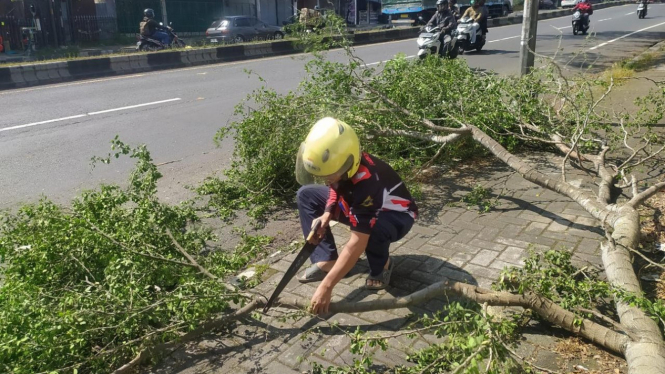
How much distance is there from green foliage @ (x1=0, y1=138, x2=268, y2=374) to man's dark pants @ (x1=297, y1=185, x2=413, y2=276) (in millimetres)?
643

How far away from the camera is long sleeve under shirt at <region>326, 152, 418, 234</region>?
320cm

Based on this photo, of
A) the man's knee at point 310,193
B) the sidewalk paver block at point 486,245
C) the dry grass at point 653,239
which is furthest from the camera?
the sidewalk paver block at point 486,245

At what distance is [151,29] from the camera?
765 inches

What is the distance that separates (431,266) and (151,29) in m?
18.0

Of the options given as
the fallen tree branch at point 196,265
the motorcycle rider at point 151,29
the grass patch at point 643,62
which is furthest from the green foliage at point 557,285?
the motorcycle rider at point 151,29

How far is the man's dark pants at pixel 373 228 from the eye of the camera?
3.62 metres

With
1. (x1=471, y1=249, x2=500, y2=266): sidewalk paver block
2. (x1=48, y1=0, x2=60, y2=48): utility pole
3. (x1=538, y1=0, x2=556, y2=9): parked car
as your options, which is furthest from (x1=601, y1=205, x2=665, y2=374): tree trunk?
(x1=538, y1=0, x2=556, y2=9): parked car

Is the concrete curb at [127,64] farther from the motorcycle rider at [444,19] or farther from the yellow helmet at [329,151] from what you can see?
the yellow helmet at [329,151]

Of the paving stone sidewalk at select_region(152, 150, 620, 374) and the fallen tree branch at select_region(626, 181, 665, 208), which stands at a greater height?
the fallen tree branch at select_region(626, 181, 665, 208)

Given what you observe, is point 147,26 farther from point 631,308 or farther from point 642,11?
point 642,11

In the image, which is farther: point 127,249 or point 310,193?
point 310,193

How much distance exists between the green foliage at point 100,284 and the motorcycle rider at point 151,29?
654 inches

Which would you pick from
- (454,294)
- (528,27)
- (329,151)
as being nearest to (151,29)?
(528,27)

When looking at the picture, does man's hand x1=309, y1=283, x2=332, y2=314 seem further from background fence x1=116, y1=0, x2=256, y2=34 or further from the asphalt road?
background fence x1=116, y1=0, x2=256, y2=34
